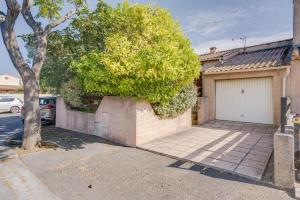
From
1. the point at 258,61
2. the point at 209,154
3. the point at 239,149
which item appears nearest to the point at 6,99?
the point at 209,154

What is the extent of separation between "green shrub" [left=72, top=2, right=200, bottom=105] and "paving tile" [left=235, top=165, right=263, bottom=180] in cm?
348

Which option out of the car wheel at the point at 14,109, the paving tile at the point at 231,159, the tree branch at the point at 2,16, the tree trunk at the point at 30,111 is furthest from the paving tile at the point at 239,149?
the car wheel at the point at 14,109

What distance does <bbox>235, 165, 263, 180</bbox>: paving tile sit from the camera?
440cm

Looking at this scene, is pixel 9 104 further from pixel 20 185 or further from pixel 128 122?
pixel 20 185

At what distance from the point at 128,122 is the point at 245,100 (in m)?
6.14

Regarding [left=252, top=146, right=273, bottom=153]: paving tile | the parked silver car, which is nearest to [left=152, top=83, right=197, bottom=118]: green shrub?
[left=252, top=146, right=273, bottom=153]: paving tile

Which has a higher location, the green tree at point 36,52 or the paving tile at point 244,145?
the green tree at point 36,52

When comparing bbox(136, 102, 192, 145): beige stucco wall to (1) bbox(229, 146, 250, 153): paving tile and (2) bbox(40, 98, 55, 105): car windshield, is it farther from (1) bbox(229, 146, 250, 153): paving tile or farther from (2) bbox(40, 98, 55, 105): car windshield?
(2) bbox(40, 98, 55, 105): car windshield

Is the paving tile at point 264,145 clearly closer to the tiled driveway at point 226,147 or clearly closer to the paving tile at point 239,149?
the tiled driveway at point 226,147

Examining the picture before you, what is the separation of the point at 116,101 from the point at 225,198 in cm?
514

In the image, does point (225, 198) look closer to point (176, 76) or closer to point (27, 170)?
point (176, 76)

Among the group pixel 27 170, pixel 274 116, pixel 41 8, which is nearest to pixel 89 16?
pixel 41 8

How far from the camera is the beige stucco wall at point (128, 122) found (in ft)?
23.2

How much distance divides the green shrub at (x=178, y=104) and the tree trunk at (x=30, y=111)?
4339 millimetres
